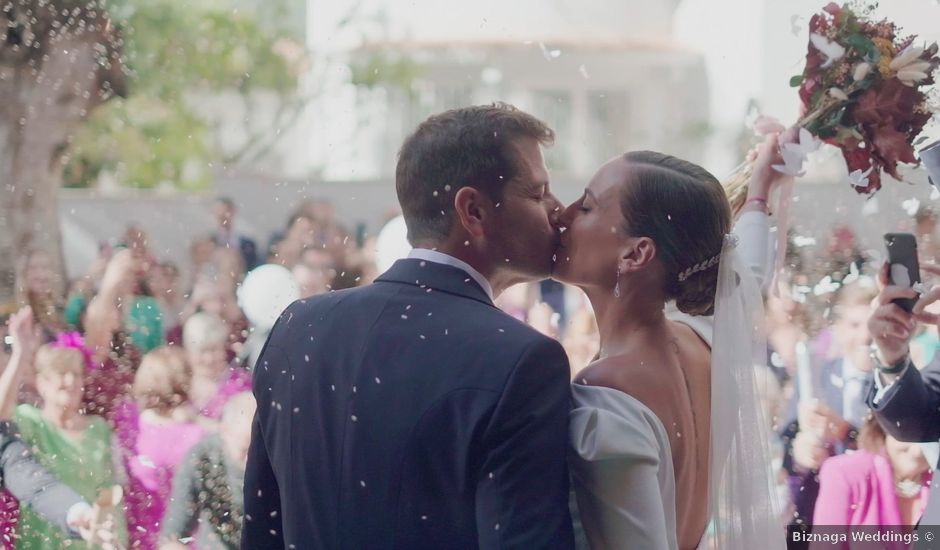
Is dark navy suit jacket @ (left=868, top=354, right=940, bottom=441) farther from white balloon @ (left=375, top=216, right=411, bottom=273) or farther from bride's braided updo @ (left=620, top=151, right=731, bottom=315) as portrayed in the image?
white balloon @ (left=375, top=216, right=411, bottom=273)

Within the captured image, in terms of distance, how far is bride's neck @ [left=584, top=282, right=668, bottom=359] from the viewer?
2055 millimetres

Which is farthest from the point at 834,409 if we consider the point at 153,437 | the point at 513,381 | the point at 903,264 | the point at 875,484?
the point at 513,381

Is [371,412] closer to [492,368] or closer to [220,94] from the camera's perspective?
[492,368]

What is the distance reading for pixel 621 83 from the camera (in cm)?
582

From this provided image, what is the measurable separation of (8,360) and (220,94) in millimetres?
4105

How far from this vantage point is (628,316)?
207 cm

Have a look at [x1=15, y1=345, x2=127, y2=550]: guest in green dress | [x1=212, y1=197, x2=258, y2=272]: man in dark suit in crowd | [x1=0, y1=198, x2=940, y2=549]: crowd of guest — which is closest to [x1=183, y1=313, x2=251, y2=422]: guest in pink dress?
[x1=0, y1=198, x2=940, y2=549]: crowd of guest

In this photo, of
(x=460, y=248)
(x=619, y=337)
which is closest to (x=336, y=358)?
(x=460, y=248)

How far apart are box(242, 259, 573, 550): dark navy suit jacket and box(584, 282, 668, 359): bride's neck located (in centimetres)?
31

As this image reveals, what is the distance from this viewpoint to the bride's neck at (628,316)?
205 centimetres

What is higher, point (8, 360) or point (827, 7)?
point (827, 7)

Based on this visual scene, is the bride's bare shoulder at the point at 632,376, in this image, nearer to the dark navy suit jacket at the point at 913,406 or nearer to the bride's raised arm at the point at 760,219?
the bride's raised arm at the point at 760,219

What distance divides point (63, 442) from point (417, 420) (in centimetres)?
268

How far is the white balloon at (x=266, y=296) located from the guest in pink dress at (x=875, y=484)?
218 centimetres
